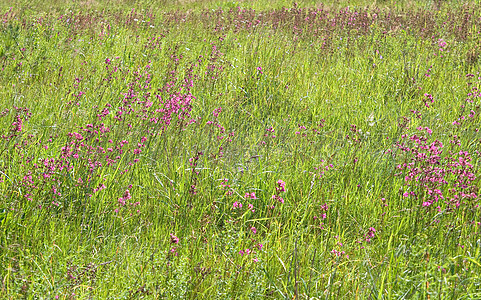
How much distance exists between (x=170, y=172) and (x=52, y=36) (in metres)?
4.14

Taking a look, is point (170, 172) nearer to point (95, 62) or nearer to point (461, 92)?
point (95, 62)

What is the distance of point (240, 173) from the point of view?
310 cm

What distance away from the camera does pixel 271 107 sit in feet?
14.7

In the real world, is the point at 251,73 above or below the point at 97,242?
above

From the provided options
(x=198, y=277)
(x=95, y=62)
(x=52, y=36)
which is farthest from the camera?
(x=52, y=36)

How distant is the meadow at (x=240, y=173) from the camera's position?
2123 mm

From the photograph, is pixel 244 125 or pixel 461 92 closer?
pixel 244 125

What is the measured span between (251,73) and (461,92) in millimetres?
2132

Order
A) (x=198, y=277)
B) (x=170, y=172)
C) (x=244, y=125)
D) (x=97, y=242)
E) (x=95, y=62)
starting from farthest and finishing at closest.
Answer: (x=95, y=62) → (x=244, y=125) → (x=170, y=172) → (x=97, y=242) → (x=198, y=277)

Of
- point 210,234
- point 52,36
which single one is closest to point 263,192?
point 210,234

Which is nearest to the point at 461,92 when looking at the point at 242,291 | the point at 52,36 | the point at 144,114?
the point at 144,114

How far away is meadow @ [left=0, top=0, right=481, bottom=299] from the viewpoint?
212 centimetres

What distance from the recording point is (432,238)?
248cm

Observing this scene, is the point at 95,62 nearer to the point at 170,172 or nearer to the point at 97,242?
the point at 170,172
